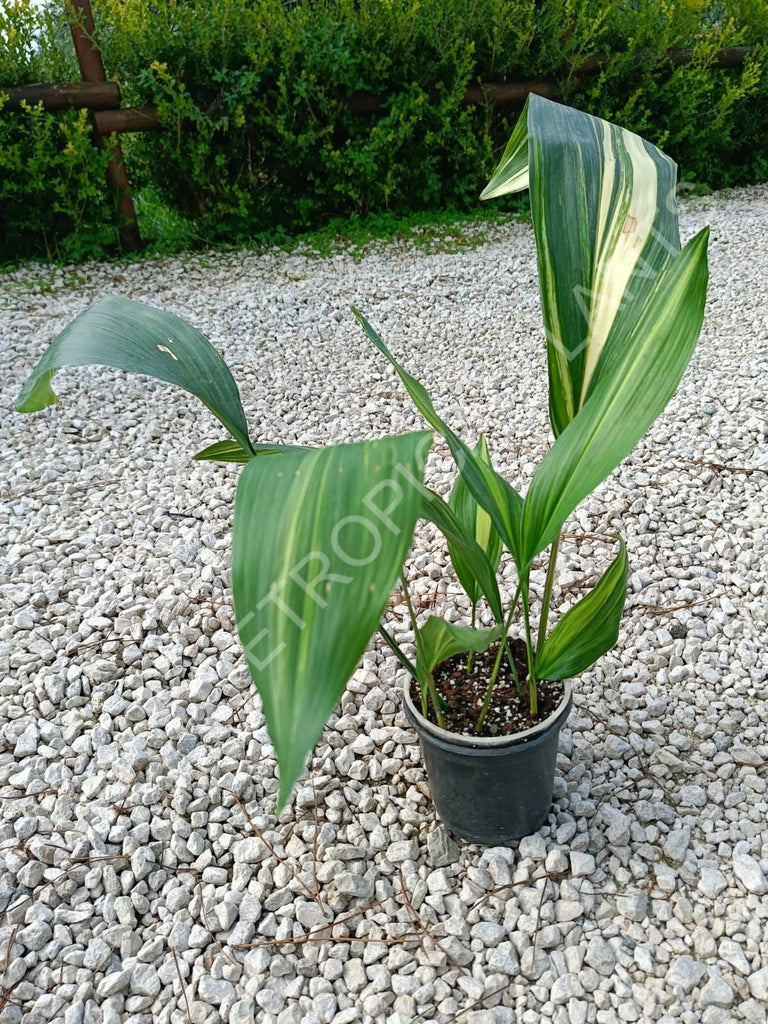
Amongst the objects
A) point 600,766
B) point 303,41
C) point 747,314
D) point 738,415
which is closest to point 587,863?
point 600,766

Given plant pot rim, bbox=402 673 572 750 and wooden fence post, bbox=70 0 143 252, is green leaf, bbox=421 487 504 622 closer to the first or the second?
plant pot rim, bbox=402 673 572 750

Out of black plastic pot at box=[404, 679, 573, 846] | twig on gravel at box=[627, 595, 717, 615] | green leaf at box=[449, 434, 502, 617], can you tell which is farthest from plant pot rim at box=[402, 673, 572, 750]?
twig on gravel at box=[627, 595, 717, 615]

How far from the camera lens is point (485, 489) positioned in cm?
94

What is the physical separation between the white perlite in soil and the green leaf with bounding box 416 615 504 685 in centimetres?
36

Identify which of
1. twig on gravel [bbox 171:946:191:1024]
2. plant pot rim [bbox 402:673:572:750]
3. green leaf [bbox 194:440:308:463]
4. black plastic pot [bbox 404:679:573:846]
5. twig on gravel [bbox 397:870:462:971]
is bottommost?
twig on gravel [bbox 397:870:462:971]

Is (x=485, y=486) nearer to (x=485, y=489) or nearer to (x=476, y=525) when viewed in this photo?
(x=485, y=489)

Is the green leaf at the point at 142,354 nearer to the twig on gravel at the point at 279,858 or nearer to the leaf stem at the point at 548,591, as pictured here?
the leaf stem at the point at 548,591

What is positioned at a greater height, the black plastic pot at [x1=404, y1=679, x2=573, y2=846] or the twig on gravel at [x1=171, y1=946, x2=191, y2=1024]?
the black plastic pot at [x1=404, y1=679, x2=573, y2=846]

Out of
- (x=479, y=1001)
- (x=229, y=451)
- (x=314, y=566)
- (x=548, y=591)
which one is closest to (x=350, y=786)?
(x=479, y=1001)

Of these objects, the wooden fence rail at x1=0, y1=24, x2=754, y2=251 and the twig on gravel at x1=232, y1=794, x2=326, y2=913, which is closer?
the twig on gravel at x1=232, y1=794, x2=326, y2=913

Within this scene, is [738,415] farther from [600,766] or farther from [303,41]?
[303,41]

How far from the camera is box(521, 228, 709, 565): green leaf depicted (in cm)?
83

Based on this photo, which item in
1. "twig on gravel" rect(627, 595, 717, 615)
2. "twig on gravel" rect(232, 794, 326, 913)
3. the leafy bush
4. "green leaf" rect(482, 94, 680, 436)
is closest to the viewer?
"green leaf" rect(482, 94, 680, 436)

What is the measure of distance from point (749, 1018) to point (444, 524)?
0.72 m
